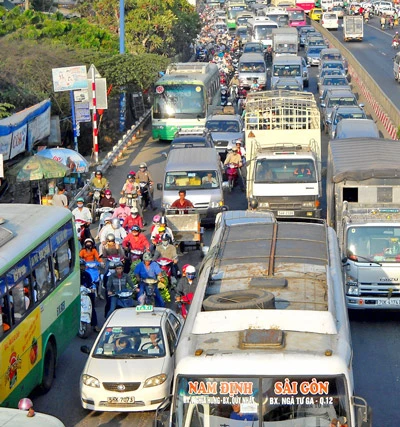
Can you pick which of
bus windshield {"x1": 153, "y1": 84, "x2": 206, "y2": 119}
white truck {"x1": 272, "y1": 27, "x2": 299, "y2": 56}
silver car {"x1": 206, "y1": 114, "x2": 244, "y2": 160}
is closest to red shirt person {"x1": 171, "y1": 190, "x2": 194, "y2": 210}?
silver car {"x1": 206, "y1": 114, "x2": 244, "y2": 160}

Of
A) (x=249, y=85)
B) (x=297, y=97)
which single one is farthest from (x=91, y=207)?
(x=249, y=85)

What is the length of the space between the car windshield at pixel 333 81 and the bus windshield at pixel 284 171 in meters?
24.5

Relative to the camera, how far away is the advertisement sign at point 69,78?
101 feet

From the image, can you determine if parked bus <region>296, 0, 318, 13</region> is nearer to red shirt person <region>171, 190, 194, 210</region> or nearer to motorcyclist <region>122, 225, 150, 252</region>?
red shirt person <region>171, 190, 194, 210</region>

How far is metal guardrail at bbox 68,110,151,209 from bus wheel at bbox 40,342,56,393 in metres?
11.1

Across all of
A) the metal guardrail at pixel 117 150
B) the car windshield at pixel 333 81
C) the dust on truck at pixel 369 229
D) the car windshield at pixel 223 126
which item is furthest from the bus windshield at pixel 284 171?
the car windshield at pixel 333 81

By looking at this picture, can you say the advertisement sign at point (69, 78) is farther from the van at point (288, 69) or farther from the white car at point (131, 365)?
the van at point (288, 69)

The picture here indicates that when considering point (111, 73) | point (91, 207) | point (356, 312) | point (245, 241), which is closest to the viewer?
point (245, 241)

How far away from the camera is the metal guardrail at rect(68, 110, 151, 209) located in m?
27.1

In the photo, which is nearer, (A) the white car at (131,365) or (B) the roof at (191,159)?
(A) the white car at (131,365)

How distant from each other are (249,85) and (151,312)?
36.3 meters

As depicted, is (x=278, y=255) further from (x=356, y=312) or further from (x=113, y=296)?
(x=356, y=312)

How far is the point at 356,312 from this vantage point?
18.1 meters

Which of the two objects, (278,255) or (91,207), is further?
(91,207)
